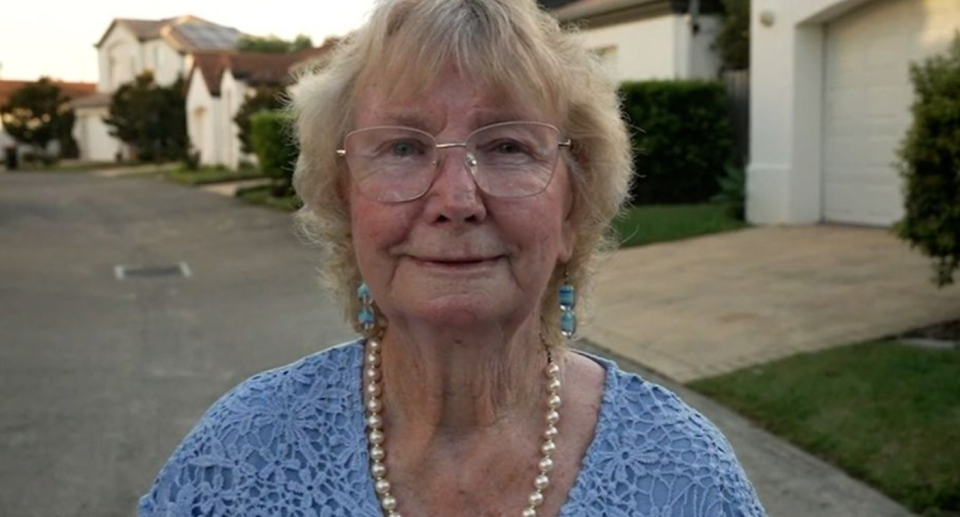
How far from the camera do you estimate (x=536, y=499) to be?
6.59 ft

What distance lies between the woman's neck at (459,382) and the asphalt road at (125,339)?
357 cm

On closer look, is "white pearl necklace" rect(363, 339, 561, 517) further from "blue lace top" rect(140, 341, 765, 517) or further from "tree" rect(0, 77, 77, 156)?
"tree" rect(0, 77, 77, 156)

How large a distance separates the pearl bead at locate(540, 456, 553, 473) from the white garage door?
1081 cm

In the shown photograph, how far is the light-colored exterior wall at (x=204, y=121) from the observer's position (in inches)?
1522

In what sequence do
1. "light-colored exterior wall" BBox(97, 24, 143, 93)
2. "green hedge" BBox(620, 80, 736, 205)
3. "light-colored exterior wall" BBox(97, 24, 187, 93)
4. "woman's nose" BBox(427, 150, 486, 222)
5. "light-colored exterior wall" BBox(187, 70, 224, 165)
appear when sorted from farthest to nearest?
"light-colored exterior wall" BBox(97, 24, 143, 93)
"light-colored exterior wall" BBox(97, 24, 187, 93)
"light-colored exterior wall" BBox(187, 70, 224, 165)
"green hedge" BBox(620, 80, 736, 205)
"woman's nose" BBox(427, 150, 486, 222)

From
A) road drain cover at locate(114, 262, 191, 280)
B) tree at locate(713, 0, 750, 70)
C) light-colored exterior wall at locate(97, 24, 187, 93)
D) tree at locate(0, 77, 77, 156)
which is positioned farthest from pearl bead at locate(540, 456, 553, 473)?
light-colored exterior wall at locate(97, 24, 187, 93)

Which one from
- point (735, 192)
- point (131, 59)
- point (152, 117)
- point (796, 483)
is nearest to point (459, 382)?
point (796, 483)

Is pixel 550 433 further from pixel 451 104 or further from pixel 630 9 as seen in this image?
pixel 630 9

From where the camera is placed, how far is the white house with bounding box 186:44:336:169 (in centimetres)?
3550

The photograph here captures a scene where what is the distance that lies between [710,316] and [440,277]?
23.4 ft

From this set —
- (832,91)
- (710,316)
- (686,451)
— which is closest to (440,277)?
(686,451)

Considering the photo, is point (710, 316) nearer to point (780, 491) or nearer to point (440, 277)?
point (780, 491)

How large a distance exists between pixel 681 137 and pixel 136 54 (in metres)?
46.4

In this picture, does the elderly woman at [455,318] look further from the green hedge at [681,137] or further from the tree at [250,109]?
the tree at [250,109]
